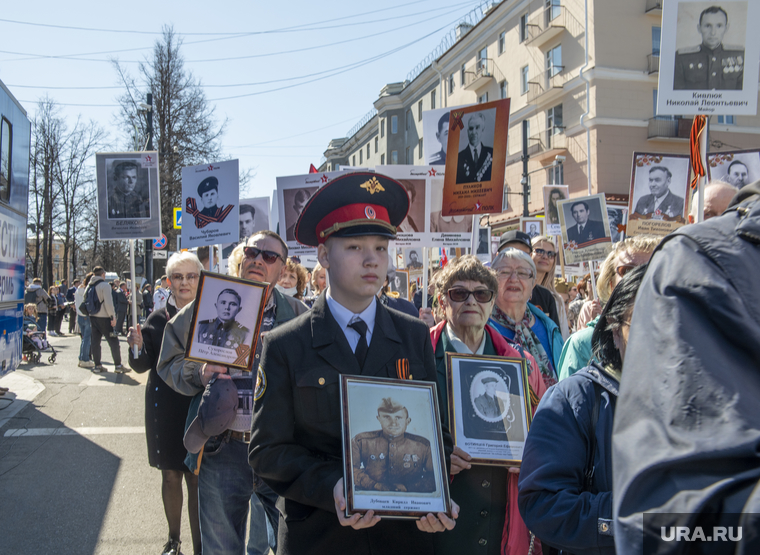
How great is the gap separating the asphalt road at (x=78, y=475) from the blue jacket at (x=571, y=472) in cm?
345

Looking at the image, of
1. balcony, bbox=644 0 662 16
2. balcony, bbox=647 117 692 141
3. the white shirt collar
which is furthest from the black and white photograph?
balcony, bbox=644 0 662 16

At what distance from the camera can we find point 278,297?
357cm

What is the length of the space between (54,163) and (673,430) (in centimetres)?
4179

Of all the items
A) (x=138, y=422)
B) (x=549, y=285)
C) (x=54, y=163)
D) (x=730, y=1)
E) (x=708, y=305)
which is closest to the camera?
(x=708, y=305)

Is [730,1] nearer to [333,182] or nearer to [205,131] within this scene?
[333,182]

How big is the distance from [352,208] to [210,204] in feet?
16.6

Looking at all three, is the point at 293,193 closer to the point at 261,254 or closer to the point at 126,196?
A: the point at 126,196

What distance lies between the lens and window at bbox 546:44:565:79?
3010 centimetres

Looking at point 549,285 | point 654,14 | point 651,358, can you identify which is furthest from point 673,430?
point 654,14

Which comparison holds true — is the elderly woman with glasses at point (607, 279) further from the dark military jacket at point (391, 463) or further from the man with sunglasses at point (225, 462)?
the man with sunglasses at point (225, 462)

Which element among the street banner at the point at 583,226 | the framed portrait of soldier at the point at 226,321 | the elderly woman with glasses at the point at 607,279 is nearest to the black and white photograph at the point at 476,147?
the elderly woman with glasses at the point at 607,279

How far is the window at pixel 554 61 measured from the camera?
3010 cm

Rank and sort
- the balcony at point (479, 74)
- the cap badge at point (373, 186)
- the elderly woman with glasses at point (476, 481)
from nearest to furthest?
the cap badge at point (373, 186) → the elderly woman with glasses at point (476, 481) → the balcony at point (479, 74)

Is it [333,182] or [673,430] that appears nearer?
[673,430]
